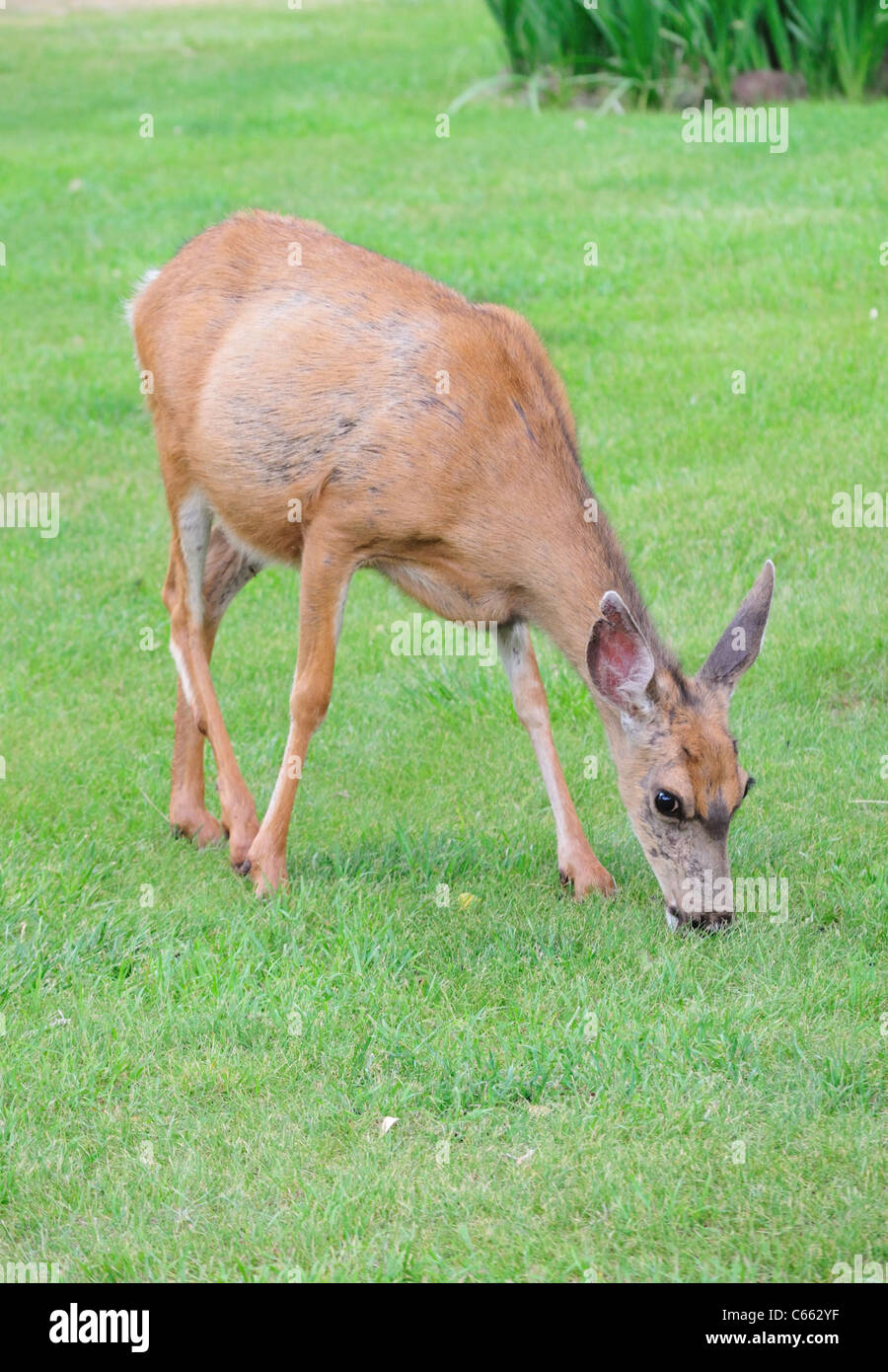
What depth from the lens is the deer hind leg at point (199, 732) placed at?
6.77 m

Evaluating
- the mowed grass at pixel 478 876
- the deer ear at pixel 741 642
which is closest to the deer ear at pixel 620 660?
the deer ear at pixel 741 642

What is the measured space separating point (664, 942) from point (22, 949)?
2.08 m

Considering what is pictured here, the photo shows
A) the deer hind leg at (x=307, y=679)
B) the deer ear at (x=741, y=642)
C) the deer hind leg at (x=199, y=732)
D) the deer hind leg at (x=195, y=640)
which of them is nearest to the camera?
the deer ear at (x=741, y=642)

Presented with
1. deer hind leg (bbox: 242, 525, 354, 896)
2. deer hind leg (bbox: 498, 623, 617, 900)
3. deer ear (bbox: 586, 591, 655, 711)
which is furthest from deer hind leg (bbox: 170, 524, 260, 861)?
deer ear (bbox: 586, 591, 655, 711)

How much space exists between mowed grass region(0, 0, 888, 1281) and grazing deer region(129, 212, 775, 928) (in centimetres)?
21

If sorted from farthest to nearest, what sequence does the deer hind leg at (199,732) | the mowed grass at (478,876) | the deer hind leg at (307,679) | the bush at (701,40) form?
the bush at (701,40) < the deer hind leg at (199,732) < the deer hind leg at (307,679) < the mowed grass at (478,876)

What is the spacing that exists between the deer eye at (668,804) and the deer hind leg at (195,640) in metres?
1.71

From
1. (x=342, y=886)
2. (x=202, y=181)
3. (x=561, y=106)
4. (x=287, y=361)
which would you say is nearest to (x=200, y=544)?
(x=287, y=361)

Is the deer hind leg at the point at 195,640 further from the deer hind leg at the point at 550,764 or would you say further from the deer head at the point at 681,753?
the deer head at the point at 681,753

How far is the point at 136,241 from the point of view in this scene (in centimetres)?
1455

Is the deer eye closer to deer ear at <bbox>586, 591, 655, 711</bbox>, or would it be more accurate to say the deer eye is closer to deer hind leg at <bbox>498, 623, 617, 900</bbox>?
deer ear at <bbox>586, 591, 655, 711</bbox>

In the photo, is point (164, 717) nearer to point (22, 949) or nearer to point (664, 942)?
point (22, 949)

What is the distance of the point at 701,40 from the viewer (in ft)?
53.1

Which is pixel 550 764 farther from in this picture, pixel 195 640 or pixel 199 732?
pixel 195 640
